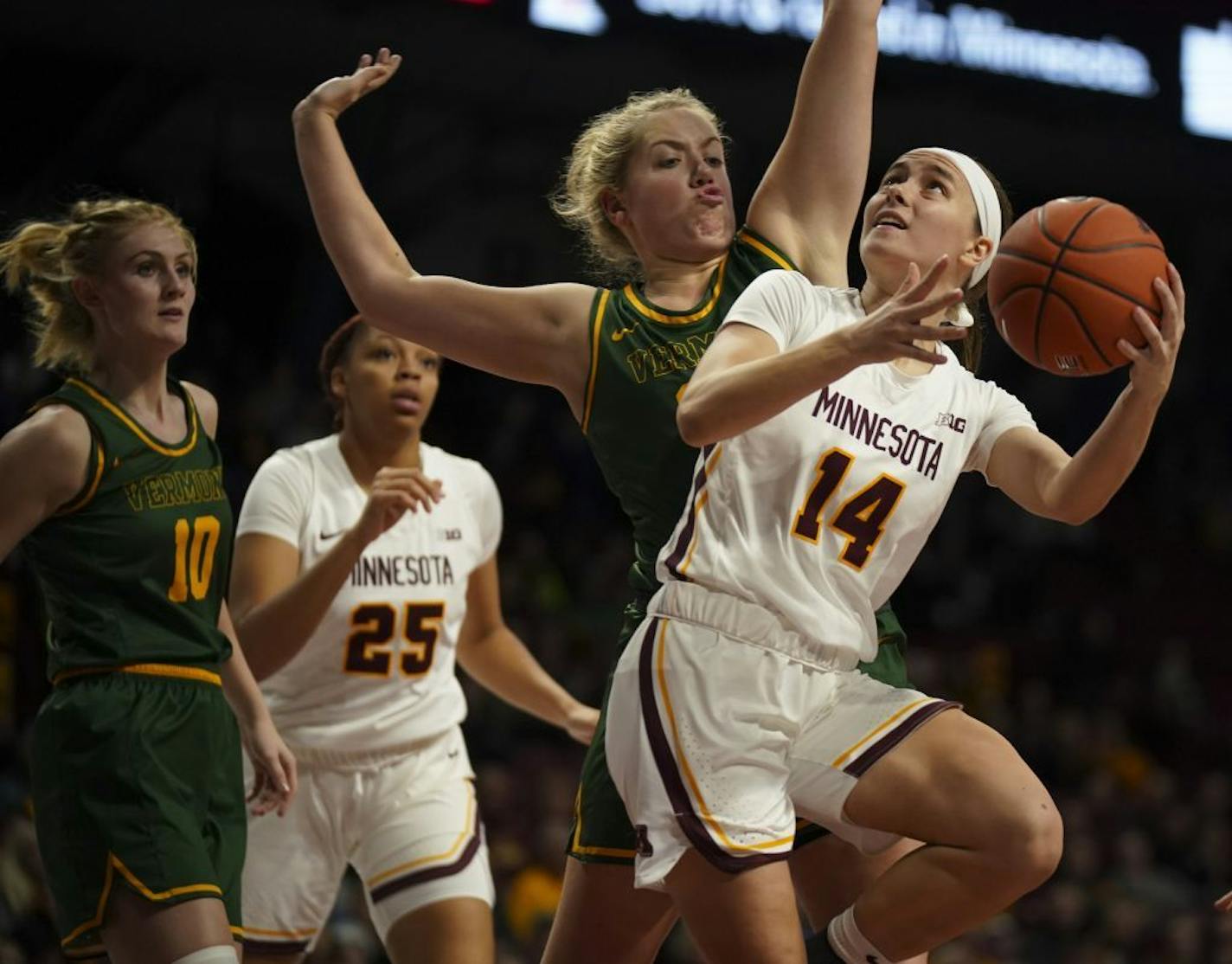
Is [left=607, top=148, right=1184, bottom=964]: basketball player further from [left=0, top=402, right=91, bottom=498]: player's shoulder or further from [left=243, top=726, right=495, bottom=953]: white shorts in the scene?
[left=243, top=726, right=495, bottom=953]: white shorts

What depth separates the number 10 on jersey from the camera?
488 cm

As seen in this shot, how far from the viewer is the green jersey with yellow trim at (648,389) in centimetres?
361

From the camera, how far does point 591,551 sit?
12.9m

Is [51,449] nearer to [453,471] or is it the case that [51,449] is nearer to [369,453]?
[369,453]

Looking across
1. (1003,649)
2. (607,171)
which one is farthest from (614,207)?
(1003,649)

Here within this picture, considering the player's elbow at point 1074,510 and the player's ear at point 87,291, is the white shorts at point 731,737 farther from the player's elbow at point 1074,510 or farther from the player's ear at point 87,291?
the player's ear at point 87,291

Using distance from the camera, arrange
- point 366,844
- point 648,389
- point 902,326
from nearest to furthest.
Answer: point 902,326, point 648,389, point 366,844

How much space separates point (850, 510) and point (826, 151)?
0.86 meters

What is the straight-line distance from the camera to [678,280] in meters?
3.84

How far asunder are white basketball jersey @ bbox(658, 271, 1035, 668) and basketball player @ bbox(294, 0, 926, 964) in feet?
0.88

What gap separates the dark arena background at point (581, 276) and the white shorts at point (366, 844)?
2.56 meters

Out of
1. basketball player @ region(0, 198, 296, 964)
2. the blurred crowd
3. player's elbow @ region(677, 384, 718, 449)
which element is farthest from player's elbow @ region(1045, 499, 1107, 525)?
the blurred crowd

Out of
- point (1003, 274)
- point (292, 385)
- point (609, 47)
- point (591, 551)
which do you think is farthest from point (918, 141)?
point (1003, 274)

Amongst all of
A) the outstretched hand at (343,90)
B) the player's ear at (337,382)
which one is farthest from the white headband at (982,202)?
the player's ear at (337,382)
